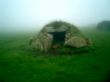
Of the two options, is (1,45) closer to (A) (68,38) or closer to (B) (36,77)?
(A) (68,38)

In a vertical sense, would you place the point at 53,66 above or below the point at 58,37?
below

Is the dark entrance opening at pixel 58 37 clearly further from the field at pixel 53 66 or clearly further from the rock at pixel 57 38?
the field at pixel 53 66

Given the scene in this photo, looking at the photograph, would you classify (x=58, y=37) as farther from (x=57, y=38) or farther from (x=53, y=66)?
(x=53, y=66)

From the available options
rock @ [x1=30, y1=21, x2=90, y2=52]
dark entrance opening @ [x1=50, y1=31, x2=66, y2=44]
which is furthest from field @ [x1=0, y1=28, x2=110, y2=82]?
dark entrance opening @ [x1=50, y1=31, x2=66, y2=44]

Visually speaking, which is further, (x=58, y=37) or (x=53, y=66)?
(x=58, y=37)

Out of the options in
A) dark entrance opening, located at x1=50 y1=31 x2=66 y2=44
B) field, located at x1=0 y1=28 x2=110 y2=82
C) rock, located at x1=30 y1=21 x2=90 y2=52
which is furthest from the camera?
dark entrance opening, located at x1=50 y1=31 x2=66 y2=44

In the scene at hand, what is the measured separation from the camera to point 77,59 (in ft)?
33.0

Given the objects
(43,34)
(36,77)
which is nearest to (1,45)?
(43,34)

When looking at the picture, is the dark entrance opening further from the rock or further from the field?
the field

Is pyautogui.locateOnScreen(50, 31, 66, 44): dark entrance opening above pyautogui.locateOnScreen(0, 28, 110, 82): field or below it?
above

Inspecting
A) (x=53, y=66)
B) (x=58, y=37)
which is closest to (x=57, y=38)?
(x=58, y=37)

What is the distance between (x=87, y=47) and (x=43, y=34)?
2394 millimetres

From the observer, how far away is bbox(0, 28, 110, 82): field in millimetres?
7949

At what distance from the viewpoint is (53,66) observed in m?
9.20
